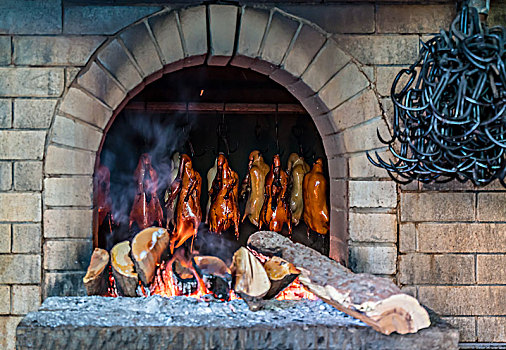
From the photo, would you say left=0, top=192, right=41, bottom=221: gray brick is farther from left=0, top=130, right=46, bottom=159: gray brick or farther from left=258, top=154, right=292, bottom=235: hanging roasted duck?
left=258, top=154, right=292, bottom=235: hanging roasted duck

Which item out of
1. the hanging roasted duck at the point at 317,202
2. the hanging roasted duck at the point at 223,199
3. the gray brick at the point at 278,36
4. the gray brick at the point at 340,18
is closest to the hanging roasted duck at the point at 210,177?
the hanging roasted duck at the point at 223,199

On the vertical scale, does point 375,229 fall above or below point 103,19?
below

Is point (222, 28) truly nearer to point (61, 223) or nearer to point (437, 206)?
point (61, 223)

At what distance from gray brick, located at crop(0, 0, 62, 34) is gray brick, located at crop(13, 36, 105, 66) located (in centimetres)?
5

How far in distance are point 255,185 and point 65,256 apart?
1.60 metres

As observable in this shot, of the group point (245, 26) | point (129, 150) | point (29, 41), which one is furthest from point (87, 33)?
point (129, 150)

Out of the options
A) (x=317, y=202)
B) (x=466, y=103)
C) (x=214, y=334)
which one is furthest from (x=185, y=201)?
(x=466, y=103)

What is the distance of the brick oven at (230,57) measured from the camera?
293cm

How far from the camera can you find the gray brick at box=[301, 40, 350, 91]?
3010 mm

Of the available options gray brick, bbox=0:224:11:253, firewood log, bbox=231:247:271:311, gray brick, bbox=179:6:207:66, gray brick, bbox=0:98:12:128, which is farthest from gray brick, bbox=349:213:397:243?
gray brick, bbox=0:98:12:128

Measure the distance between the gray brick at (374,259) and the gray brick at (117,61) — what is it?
1645 millimetres

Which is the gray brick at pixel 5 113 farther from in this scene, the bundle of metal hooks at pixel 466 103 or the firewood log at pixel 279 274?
the bundle of metal hooks at pixel 466 103

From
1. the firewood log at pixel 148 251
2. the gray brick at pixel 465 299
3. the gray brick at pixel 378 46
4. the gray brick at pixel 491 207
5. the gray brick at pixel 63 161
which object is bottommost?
the gray brick at pixel 465 299

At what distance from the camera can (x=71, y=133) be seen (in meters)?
2.94
